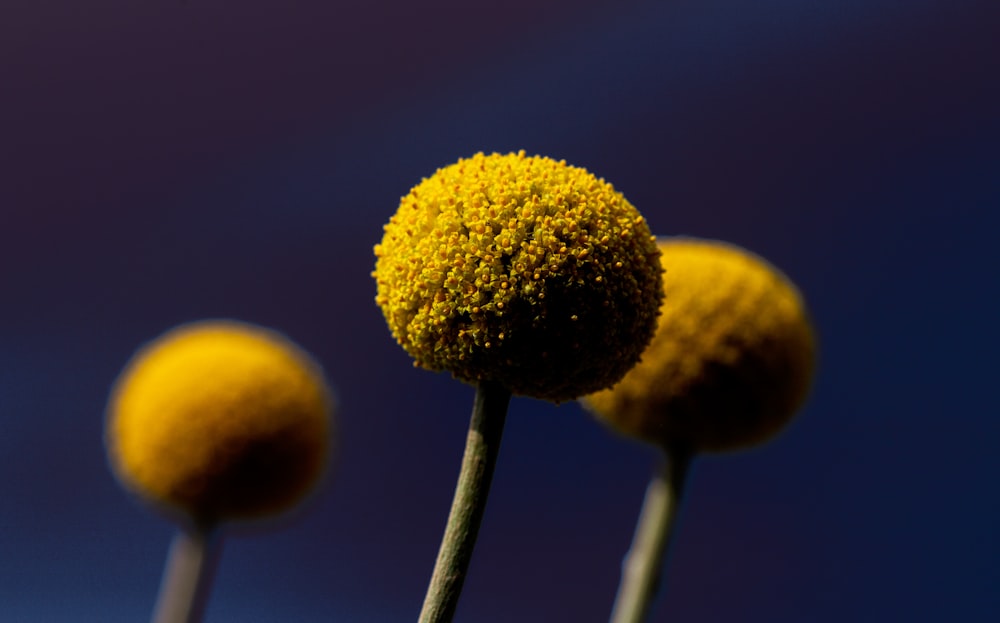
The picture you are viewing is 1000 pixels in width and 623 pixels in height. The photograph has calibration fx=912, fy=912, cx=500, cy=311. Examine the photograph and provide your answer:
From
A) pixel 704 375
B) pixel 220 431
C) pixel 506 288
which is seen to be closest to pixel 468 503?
pixel 506 288

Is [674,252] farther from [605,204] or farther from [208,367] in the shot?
[208,367]

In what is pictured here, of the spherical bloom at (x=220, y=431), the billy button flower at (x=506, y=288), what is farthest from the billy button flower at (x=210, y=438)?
the billy button flower at (x=506, y=288)

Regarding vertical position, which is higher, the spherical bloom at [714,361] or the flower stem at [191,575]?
the spherical bloom at [714,361]

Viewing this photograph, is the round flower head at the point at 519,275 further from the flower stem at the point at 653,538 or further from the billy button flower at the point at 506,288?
the flower stem at the point at 653,538

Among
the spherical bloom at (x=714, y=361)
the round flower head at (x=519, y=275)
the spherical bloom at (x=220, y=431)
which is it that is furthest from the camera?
the spherical bloom at (x=220, y=431)

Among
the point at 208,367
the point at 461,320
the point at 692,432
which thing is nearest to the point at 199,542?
the point at 208,367

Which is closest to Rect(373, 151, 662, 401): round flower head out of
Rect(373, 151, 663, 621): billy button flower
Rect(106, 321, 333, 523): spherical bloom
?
Rect(373, 151, 663, 621): billy button flower

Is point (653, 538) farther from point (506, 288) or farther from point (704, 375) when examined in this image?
point (506, 288)
